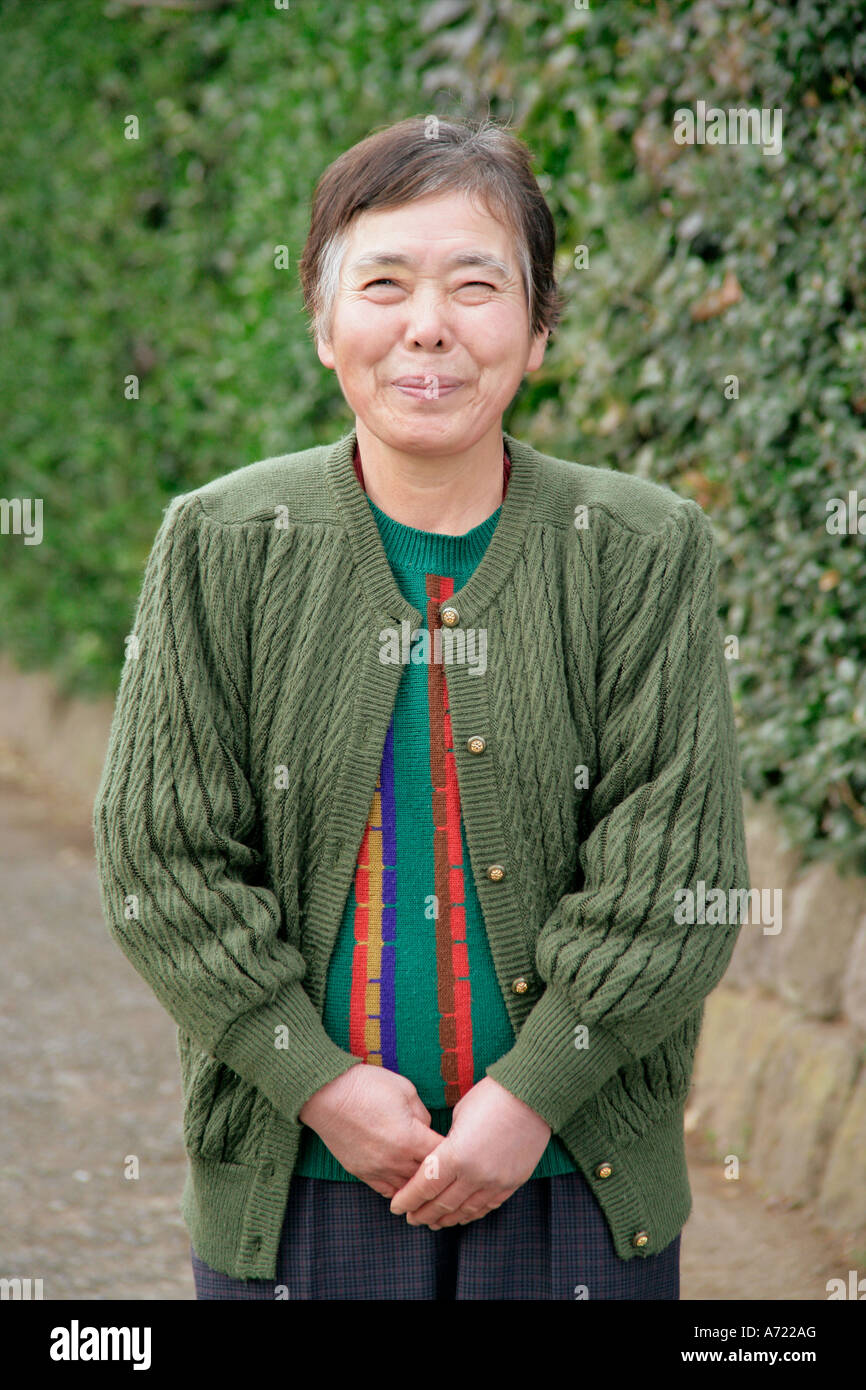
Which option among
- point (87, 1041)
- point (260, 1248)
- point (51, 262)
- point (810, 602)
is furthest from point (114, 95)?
point (260, 1248)

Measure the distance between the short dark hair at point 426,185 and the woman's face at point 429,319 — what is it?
19 mm

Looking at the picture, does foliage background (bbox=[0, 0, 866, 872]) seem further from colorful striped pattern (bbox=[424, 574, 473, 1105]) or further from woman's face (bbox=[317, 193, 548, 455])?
colorful striped pattern (bbox=[424, 574, 473, 1105])

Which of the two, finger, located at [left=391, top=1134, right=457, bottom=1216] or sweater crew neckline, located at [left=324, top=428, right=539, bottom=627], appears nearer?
finger, located at [left=391, top=1134, right=457, bottom=1216]

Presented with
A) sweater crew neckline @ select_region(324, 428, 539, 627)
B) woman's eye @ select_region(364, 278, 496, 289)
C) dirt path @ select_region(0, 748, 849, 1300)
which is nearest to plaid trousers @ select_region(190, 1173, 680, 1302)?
sweater crew neckline @ select_region(324, 428, 539, 627)

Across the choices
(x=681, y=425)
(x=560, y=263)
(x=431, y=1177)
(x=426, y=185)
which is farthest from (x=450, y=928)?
(x=560, y=263)

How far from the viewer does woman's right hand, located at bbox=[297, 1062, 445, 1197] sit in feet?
5.79

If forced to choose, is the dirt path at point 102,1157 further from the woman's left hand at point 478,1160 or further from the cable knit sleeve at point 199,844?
the cable knit sleeve at point 199,844

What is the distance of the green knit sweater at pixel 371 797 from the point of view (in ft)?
Result: 5.86

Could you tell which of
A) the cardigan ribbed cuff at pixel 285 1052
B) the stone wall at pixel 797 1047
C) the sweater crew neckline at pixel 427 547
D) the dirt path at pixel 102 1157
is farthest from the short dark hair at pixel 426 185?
the dirt path at pixel 102 1157

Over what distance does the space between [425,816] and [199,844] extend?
28cm

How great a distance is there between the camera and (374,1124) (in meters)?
1.77

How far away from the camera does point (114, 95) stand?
6.94 metres

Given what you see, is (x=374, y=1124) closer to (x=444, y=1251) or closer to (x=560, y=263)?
(x=444, y=1251)

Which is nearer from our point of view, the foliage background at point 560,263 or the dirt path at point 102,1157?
the foliage background at point 560,263
